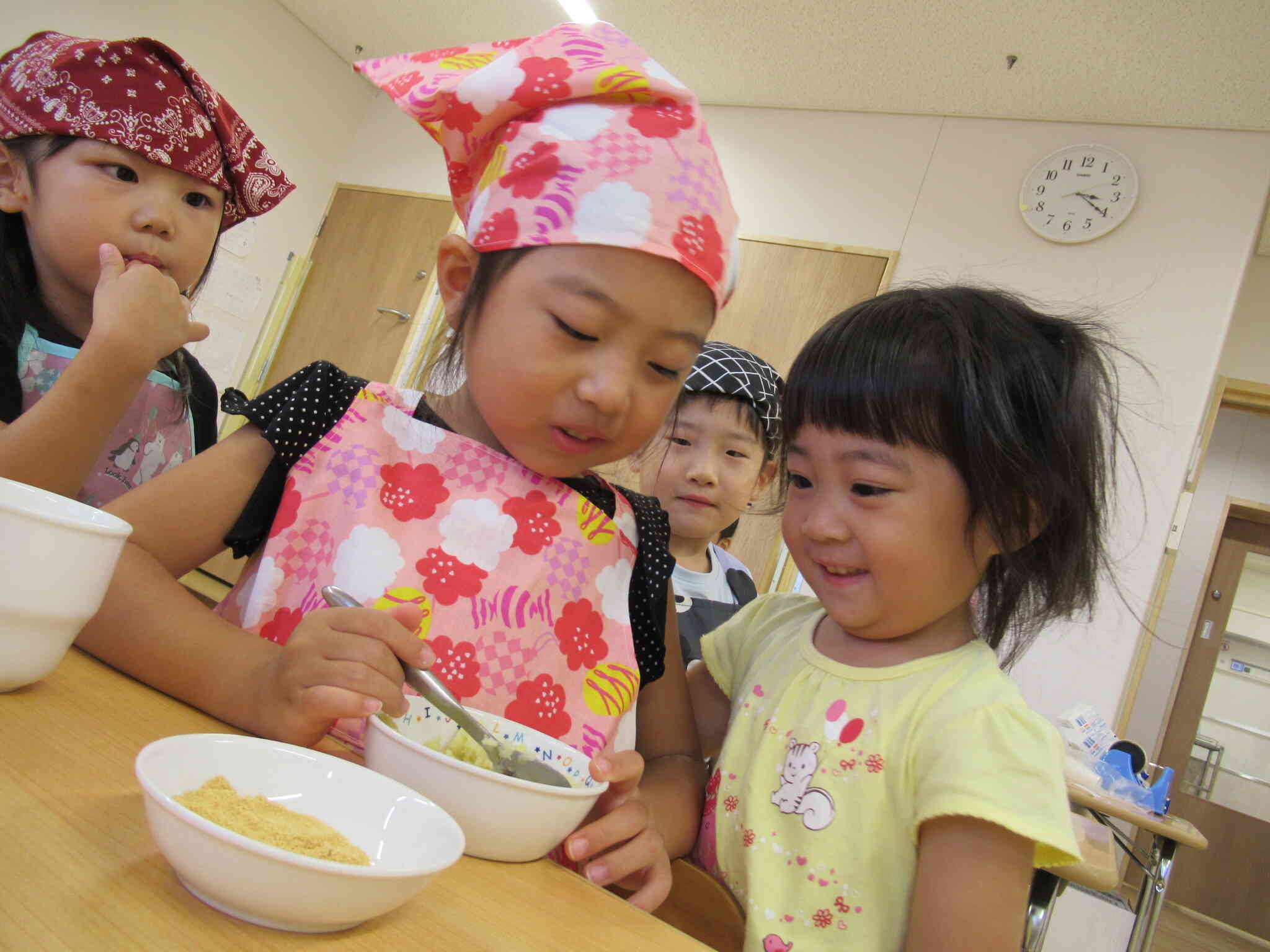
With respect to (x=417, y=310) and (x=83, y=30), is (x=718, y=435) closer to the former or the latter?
(x=417, y=310)

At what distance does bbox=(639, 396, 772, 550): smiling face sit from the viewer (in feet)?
5.16

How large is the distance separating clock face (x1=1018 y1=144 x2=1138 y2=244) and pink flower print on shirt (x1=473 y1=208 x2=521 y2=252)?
129 inches

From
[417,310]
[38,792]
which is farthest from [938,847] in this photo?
[417,310]

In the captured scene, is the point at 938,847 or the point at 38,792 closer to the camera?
the point at 38,792

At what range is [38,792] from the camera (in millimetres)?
375

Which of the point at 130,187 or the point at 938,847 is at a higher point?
the point at 130,187

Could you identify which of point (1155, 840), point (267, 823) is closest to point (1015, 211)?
point (1155, 840)

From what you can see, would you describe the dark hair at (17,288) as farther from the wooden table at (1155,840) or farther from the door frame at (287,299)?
the door frame at (287,299)

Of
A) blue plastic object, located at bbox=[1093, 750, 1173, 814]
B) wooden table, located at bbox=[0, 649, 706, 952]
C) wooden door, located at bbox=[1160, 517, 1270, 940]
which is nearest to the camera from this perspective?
wooden table, located at bbox=[0, 649, 706, 952]

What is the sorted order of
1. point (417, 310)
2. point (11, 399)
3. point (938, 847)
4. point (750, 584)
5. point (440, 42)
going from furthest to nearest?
1. point (417, 310)
2. point (440, 42)
3. point (750, 584)
4. point (11, 399)
5. point (938, 847)

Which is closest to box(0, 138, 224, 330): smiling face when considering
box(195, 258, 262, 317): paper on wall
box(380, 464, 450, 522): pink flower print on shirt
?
box(380, 464, 450, 522): pink flower print on shirt

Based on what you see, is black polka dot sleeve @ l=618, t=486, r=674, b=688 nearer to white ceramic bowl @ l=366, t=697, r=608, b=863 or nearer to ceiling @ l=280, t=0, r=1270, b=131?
white ceramic bowl @ l=366, t=697, r=608, b=863

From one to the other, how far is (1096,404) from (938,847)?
472 mm

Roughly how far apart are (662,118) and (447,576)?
18.9 inches
